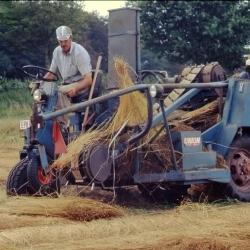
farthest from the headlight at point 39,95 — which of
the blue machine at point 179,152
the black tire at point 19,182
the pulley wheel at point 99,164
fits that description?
the pulley wheel at point 99,164

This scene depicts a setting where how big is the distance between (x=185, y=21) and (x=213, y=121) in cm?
1750

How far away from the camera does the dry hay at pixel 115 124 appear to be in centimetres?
811

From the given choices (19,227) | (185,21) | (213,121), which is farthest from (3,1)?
(19,227)

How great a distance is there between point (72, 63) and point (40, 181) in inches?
60.0

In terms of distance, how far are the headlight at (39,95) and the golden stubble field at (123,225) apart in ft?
3.52

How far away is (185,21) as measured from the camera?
26281 millimetres

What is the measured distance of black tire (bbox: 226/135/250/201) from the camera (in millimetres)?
8970

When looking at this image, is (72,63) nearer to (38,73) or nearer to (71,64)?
(71,64)

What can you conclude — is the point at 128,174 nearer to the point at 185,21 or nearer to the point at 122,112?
the point at 122,112

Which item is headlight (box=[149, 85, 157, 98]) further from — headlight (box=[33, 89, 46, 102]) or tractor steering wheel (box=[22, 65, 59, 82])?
tractor steering wheel (box=[22, 65, 59, 82])

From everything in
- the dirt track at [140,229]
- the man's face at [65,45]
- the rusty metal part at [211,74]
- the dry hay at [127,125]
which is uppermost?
the man's face at [65,45]

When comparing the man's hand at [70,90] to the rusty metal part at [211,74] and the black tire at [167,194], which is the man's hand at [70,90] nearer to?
the black tire at [167,194]

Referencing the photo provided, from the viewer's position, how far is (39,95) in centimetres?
848

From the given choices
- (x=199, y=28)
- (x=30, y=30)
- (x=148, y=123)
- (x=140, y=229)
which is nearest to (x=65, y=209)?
(x=140, y=229)
